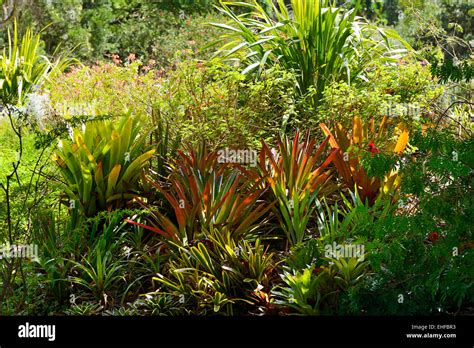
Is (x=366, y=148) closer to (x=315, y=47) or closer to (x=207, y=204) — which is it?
(x=207, y=204)

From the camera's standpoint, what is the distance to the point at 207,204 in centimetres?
396

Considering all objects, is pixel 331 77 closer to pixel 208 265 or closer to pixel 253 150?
pixel 253 150

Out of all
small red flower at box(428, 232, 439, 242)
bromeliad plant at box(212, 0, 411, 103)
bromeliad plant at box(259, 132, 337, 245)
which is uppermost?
bromeliad plant at box(212, 0, 411, 103)

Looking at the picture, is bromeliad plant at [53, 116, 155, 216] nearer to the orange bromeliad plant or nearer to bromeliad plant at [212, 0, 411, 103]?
the orange bromeliad plant

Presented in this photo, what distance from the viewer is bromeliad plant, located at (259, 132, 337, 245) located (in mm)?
4055

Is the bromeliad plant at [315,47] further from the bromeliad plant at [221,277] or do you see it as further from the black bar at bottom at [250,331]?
the black bar at bottom at [250,331]

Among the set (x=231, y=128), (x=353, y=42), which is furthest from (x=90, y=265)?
(x=353, y=42)

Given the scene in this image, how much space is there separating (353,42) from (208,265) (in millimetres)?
2796

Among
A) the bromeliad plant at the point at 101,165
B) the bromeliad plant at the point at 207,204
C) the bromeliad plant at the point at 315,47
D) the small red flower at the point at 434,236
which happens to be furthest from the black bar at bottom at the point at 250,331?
the bromeliad plant at the point at 315,47

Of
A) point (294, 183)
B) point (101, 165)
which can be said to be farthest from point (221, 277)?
point (101, 165)

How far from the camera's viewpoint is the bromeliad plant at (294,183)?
13.3 ft

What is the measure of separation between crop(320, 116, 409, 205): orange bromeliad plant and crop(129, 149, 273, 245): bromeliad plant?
575 mm

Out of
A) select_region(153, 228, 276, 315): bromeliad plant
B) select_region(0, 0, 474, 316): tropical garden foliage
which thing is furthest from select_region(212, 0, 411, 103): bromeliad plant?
select_region(153, 228, 276, 315): bromeliad plant

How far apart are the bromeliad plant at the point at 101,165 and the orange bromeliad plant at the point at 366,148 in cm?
116
